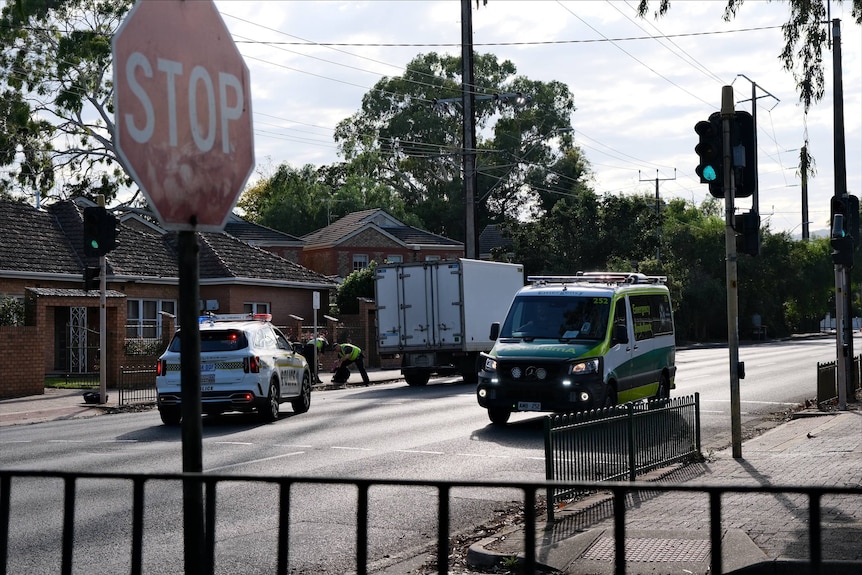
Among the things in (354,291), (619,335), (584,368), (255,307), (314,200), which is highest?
(314,200)

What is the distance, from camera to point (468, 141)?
36.1 m

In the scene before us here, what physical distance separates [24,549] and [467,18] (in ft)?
101

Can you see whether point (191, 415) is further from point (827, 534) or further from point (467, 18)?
point (467, 18)

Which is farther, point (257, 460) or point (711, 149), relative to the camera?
point (257, 460)

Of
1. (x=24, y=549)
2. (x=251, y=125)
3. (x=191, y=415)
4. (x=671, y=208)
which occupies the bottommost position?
(x=24, y=549)

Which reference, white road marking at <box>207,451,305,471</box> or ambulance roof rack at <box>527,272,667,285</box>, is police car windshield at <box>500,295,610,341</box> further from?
white road marking at <box>207,451,305,471</box>

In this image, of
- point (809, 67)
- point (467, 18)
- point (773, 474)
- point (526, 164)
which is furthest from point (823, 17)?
point (526, 164)

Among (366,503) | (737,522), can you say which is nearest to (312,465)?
(737,522)

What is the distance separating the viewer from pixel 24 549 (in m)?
8.53

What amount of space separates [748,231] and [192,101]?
34.7 feet

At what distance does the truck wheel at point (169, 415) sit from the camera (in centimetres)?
1880

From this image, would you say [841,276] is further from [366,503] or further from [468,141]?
[366,503]

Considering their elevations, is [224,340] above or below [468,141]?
below

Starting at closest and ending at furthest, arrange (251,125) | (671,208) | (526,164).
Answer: (251,125) → (526,164) → (671,208)
